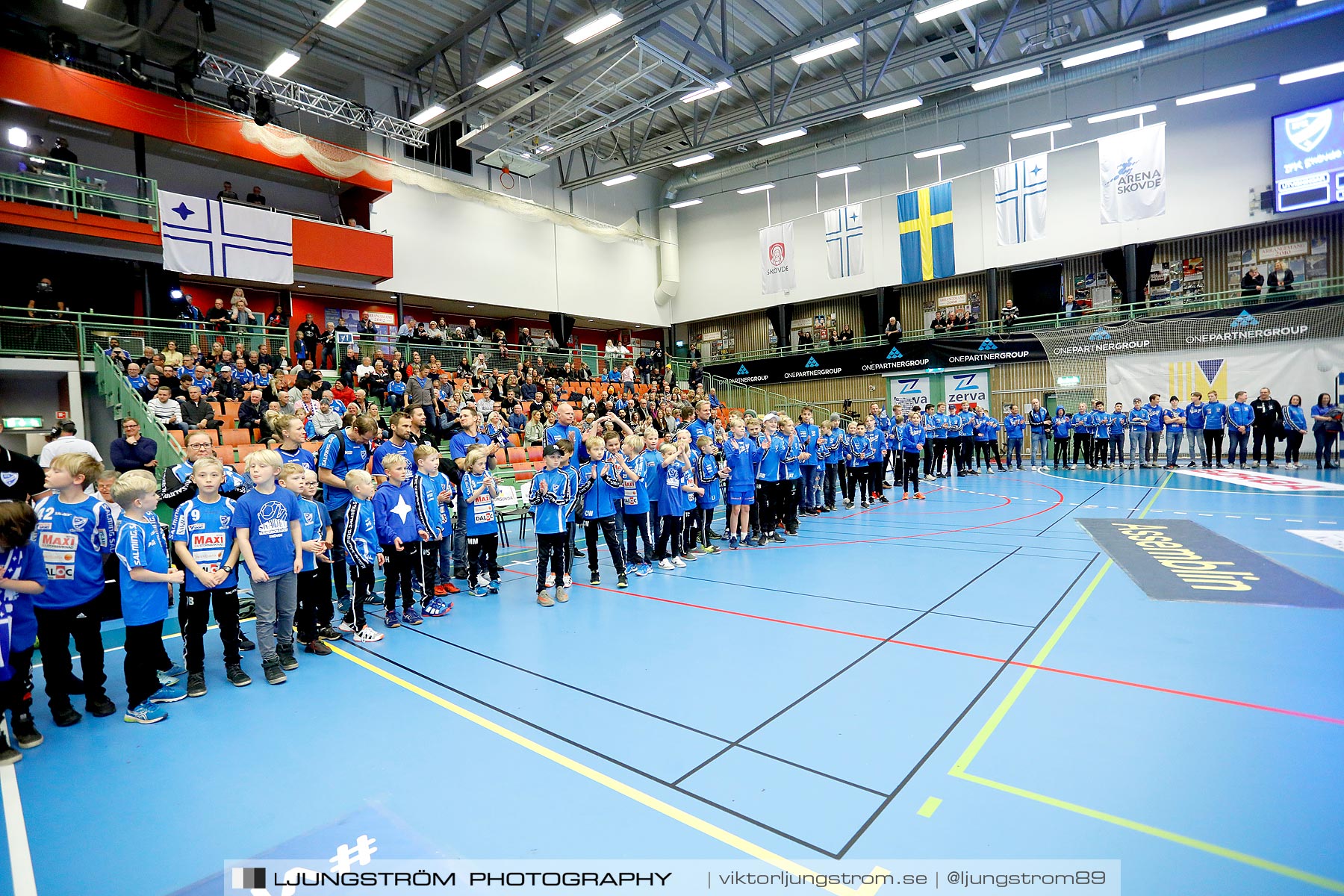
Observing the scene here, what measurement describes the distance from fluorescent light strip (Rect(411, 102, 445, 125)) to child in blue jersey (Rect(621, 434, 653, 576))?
14.0 m

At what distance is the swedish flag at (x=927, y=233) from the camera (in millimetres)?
19297

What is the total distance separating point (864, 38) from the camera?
1614 cm

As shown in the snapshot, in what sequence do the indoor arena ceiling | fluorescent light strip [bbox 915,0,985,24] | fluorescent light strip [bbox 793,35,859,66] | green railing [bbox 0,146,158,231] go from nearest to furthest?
1. green railing [bbox 0,146,158,231]
2. fluorescent light strip [bbox 915,0,985,24]
3. fluorescent light strip [bbox 793,35,859,66]
4. the indoor arena ceiling

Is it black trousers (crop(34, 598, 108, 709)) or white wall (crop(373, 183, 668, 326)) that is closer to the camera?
black trousers (crop(34, 598, 108, 709))

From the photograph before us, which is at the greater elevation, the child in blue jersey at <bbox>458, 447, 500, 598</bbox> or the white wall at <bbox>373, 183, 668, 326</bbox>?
the white wall at <bbox>373, 183, 668, 326</bbox>

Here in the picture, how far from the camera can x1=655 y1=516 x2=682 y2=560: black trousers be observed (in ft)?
25.7

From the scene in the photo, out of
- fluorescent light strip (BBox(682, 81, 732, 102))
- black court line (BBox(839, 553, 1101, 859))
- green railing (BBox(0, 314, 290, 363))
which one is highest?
fluorescent light strip (BBox(682, 81, 732, 102))

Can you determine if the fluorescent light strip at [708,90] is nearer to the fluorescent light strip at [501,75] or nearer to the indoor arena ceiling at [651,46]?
the indoor arena ceiling at [651,46]

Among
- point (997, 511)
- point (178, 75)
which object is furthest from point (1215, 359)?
point (178, 75)

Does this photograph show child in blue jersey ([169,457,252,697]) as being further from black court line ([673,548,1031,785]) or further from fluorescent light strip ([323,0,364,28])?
fluorescent light strip ([323,0,364,28])

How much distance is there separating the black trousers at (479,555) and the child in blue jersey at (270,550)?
2295 millimetres

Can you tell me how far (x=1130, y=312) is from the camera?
2059cm

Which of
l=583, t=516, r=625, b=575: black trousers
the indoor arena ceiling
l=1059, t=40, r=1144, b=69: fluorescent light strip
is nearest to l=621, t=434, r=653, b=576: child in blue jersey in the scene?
l=583, t=516, r=625, b=575: black trousers

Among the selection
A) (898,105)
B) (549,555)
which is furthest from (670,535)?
(898,105)
